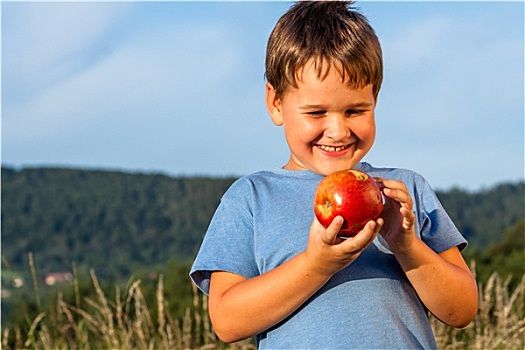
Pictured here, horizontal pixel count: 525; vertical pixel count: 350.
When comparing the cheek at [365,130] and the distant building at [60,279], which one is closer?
the cheek at [365,130]

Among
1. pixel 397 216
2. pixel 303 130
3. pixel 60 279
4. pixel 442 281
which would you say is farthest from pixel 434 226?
pixel 60 279

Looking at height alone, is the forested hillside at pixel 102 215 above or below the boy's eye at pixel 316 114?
above

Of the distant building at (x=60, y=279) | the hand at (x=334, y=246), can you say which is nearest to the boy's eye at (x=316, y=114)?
the hand at (x=334, y=246)

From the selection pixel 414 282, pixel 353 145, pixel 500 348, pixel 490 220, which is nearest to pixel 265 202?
pixel 353 145

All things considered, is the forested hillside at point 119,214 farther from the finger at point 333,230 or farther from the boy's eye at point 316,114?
the finger at point 333,230

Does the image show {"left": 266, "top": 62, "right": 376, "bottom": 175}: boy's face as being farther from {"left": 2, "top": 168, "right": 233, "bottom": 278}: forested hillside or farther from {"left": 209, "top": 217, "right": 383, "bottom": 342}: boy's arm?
{"left": 2, "top": 168, "right": 233, "bottom": 278}: forested hillside

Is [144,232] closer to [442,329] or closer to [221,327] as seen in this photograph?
[442,329]

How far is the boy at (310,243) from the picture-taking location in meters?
2.19

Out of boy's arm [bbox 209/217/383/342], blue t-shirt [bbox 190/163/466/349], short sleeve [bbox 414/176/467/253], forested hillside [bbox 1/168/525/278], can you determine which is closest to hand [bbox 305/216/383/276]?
boy's arm [bbox 209/217/383/342]

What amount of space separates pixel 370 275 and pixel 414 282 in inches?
4.2

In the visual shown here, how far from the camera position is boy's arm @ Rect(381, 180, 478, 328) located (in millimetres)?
2080

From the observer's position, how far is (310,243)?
6.73 ft

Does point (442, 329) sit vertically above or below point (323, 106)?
below

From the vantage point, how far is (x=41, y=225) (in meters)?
26.2
